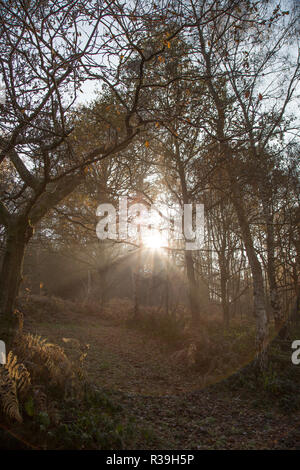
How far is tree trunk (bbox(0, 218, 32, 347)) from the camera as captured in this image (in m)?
5.20

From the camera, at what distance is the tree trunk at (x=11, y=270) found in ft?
17.1

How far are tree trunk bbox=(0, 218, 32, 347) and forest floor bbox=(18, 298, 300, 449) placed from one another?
7.34 feet

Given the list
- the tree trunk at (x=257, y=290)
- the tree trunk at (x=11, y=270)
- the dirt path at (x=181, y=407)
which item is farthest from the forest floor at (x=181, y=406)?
the tree trunk at (x=11, y=270)

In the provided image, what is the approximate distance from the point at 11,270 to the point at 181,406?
13.2 feet

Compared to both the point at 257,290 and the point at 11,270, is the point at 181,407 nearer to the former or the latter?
the point at 257,290

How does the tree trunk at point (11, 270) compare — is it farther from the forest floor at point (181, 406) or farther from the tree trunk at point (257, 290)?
the tree trunk at point (257, 290)

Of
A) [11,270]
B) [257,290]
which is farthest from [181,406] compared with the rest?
[11,270]

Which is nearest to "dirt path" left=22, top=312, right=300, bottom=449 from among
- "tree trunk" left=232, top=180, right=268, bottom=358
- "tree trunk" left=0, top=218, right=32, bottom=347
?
"tree trunk" left=232, top=180, right=268, bottom=358

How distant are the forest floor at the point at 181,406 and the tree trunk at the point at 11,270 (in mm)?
2238

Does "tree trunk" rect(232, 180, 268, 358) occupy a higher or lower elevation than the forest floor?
higher

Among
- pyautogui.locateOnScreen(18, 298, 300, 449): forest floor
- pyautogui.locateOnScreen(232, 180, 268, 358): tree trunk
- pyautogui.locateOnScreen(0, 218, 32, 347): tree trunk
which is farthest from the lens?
pyautogui.locateOnScreen(232, 180, 268, 358): tree trunk

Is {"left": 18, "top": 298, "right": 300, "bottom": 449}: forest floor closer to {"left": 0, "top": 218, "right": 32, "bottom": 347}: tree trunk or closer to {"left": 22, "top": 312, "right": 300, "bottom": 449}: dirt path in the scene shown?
{"left": 22, "top": 312, "right": 300, "bottom": 449}: dirt path

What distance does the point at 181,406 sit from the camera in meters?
5.51
